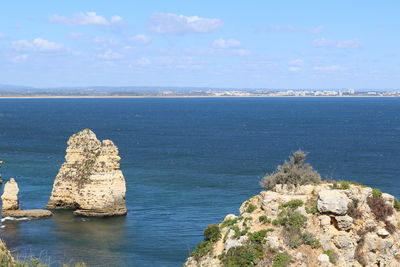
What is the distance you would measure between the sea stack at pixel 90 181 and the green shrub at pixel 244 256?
4149cm

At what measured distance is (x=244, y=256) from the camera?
97.4 ft

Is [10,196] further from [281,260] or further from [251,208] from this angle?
[281,260]

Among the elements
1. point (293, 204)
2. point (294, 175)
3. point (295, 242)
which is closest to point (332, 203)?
point (293, 204)

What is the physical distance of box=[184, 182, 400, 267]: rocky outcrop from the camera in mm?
29812

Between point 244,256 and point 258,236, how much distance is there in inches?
55.8

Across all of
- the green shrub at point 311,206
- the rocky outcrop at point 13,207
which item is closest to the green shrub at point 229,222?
the green shrub at point 311,206

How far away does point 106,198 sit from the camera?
70.8 meters

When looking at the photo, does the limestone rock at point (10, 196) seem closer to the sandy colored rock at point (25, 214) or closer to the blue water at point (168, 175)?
the sandy colored rock at point (25, 214)

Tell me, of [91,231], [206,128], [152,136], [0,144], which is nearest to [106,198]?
[91,231]

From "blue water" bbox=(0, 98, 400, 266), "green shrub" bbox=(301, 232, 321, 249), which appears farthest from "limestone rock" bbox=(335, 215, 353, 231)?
"blue water" bbox=(0, 98, 400, 266)

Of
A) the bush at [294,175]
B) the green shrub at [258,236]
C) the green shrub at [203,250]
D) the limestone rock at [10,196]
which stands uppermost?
Result: the bush at [294,175]

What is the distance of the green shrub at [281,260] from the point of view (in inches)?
1142

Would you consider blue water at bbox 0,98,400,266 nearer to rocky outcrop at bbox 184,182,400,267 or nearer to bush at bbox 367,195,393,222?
rocky outcrop at bbox 184,182,400,267

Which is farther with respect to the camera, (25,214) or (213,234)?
(25,214)
